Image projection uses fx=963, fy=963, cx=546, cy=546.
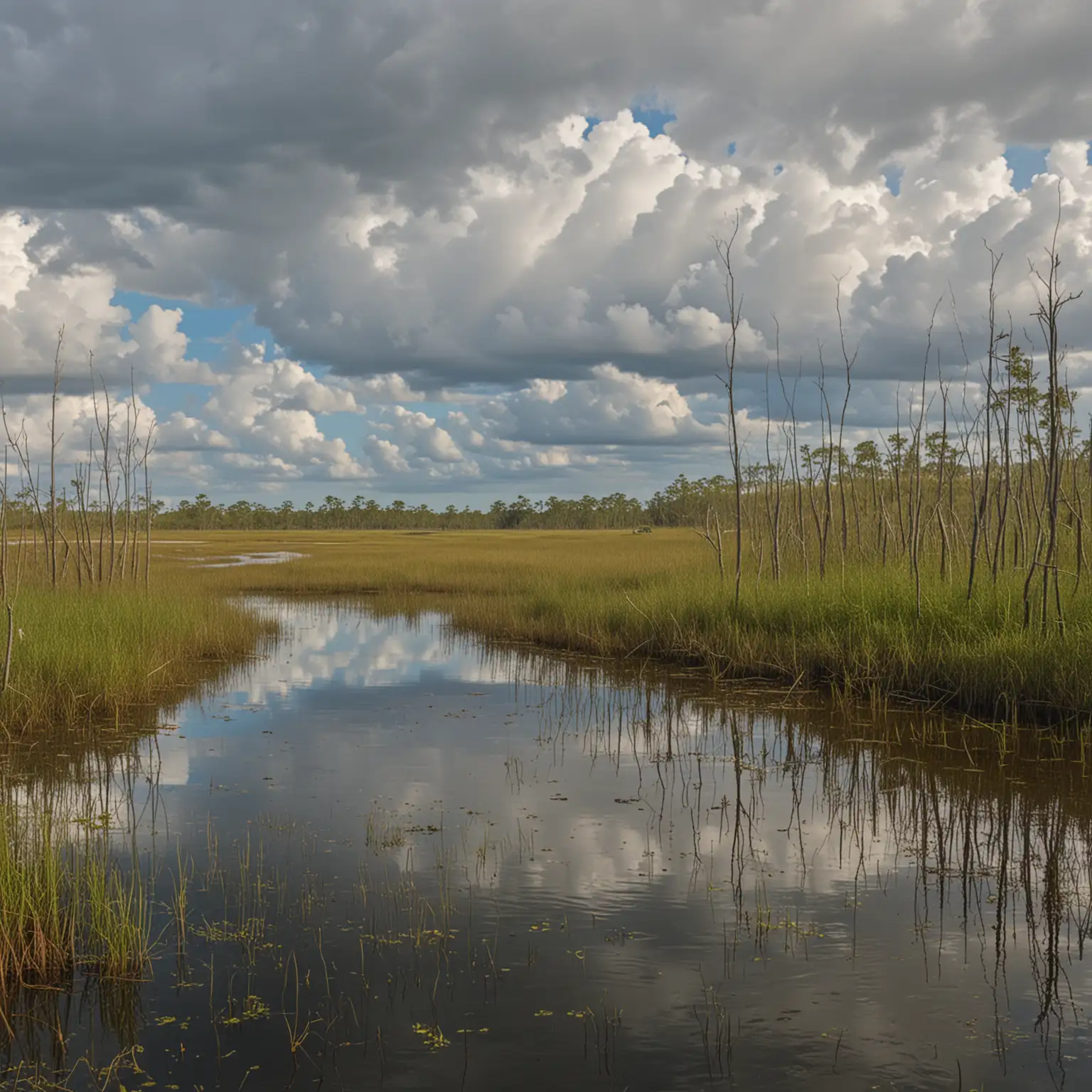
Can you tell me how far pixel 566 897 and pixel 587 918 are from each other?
0.41 metres

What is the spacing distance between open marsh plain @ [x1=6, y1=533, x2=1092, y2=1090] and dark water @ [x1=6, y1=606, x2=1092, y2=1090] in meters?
0.02

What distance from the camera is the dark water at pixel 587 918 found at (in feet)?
15.9

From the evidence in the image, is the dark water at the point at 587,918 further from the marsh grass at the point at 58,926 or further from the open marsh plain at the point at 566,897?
the marsh grass at the point at 58,926

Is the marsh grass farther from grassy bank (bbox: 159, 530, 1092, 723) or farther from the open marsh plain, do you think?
grassy bank (bbox: 159, 530, 1092, 723)

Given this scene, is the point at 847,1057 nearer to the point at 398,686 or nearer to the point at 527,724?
the point at 527,724

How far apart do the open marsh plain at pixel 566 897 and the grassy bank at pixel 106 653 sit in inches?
20.7

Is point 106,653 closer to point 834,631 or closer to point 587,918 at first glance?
point 587,918

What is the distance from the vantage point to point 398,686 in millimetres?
16328

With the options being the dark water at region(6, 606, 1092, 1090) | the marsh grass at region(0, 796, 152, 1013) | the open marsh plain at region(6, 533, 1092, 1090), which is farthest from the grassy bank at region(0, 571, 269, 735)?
the marsh grass at region(0, 796, 152, 1013)

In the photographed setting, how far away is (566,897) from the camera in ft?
22.8

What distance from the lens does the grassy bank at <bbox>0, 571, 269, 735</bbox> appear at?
12.2m

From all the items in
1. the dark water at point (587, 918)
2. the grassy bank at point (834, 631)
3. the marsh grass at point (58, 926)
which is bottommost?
the dark water at point (587, 918)

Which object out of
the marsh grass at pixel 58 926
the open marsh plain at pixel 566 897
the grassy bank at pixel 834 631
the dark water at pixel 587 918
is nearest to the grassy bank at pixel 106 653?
the open marsh plain at pixel 566 897

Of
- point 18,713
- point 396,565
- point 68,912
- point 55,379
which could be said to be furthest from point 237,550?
point 68,912
